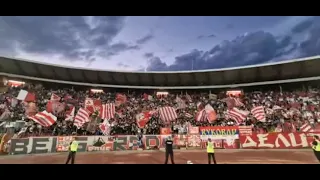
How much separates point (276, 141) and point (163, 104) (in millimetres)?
12722

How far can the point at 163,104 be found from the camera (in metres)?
29.5

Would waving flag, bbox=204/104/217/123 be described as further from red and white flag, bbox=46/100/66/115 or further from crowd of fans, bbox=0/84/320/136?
red and white flag, bbox=46/100/66/115

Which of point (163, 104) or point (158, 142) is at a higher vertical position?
point (163, 104)

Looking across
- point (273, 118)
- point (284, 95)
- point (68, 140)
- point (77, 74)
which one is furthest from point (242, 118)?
Answer: point (77, 74)

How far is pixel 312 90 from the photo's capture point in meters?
27.7

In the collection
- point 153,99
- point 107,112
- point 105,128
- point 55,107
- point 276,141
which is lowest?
point 276,141

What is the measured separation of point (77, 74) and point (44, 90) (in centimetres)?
→ 414

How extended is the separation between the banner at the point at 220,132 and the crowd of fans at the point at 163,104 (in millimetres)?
1813

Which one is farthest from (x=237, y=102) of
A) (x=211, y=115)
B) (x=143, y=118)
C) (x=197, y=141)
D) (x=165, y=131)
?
(x=143, y=118)

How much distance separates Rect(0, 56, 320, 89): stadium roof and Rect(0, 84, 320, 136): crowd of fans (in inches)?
50.4

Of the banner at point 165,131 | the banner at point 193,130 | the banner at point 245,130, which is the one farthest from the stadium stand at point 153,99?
the banner at point 245,130

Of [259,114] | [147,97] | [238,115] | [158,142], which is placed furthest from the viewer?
[147,97]

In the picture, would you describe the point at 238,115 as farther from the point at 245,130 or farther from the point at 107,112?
the point at 107,112
